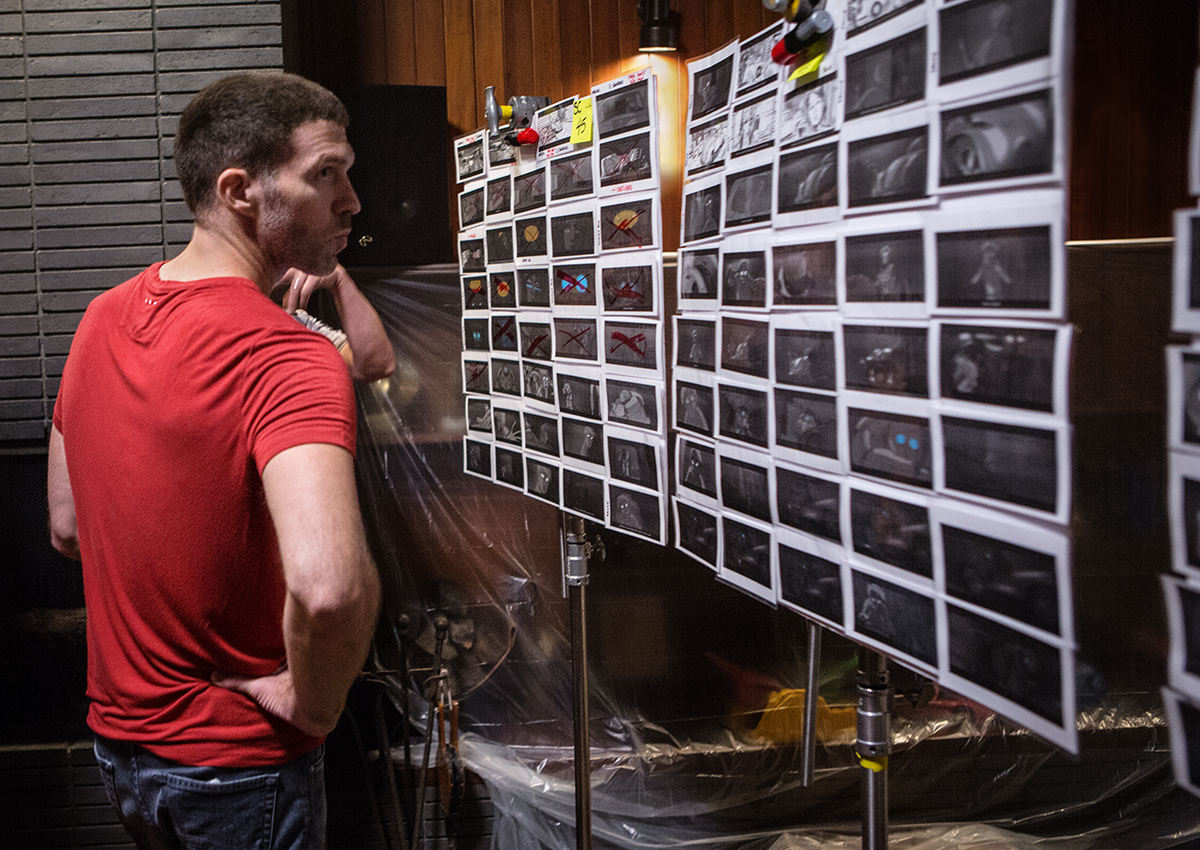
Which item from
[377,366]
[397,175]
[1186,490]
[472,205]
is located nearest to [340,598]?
[1186,490]

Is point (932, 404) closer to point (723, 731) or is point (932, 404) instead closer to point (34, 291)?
point (723, 731)

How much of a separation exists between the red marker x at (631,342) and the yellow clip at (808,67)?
498mm

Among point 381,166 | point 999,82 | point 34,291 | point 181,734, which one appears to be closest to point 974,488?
point 999,82

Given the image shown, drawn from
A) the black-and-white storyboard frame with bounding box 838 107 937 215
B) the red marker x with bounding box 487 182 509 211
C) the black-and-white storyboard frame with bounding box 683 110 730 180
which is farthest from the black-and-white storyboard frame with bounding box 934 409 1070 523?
the red marker x with bounding box 487 182 509 211

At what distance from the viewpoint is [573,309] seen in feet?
5.24

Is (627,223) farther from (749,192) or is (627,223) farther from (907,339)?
(907,339)

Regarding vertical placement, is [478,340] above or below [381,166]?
below

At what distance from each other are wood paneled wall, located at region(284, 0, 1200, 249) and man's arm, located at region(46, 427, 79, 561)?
1.86 meters

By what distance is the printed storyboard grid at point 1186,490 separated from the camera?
24.9 inches

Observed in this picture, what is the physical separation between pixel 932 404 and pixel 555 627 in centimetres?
163

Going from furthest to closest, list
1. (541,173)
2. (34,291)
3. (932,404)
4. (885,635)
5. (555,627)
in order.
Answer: (555,627) < (34,291) < (541,173) < (885,635) < (932,404)

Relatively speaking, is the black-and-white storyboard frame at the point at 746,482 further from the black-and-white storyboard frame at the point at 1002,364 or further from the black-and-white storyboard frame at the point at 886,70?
the black-and-white storyboard frame at the point at 886,70

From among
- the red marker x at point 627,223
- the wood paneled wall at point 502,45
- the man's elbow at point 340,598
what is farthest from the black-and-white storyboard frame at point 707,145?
the wood paneled wall at point 502,45

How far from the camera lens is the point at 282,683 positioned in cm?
93
